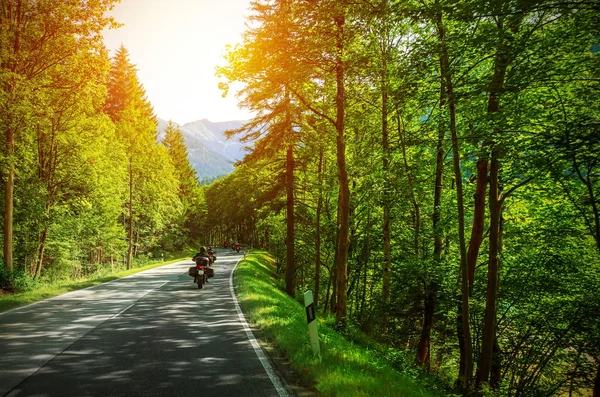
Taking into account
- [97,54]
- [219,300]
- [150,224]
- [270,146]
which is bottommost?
[219,300]

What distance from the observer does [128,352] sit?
657 cm

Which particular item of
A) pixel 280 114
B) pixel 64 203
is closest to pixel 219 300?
pixel 280 114

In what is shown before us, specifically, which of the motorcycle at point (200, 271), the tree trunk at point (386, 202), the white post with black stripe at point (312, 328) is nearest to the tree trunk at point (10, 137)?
the motorcycle at point (200, 271)

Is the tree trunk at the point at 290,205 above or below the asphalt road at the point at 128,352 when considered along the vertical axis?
above

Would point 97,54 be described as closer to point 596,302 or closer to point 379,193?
point 379,193

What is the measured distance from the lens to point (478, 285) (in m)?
12.5


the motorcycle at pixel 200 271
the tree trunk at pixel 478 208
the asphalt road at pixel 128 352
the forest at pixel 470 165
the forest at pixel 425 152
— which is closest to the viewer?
the asphalt road at pixel 128 352

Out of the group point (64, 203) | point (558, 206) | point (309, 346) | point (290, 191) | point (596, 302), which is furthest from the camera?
point (64, 203)

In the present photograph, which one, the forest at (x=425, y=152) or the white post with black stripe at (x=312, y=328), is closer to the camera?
the forest at (x=425, y=152)

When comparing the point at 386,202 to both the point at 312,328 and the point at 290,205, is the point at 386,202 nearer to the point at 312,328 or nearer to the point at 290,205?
the point at 290,205

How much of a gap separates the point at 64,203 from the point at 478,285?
21.8 meters

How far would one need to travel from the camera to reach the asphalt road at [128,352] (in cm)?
493

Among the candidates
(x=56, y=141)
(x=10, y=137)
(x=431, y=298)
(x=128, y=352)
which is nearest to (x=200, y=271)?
(x=10, y=137)

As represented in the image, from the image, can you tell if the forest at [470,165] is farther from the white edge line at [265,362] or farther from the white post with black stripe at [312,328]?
the white post with black stripe at [312,328]
